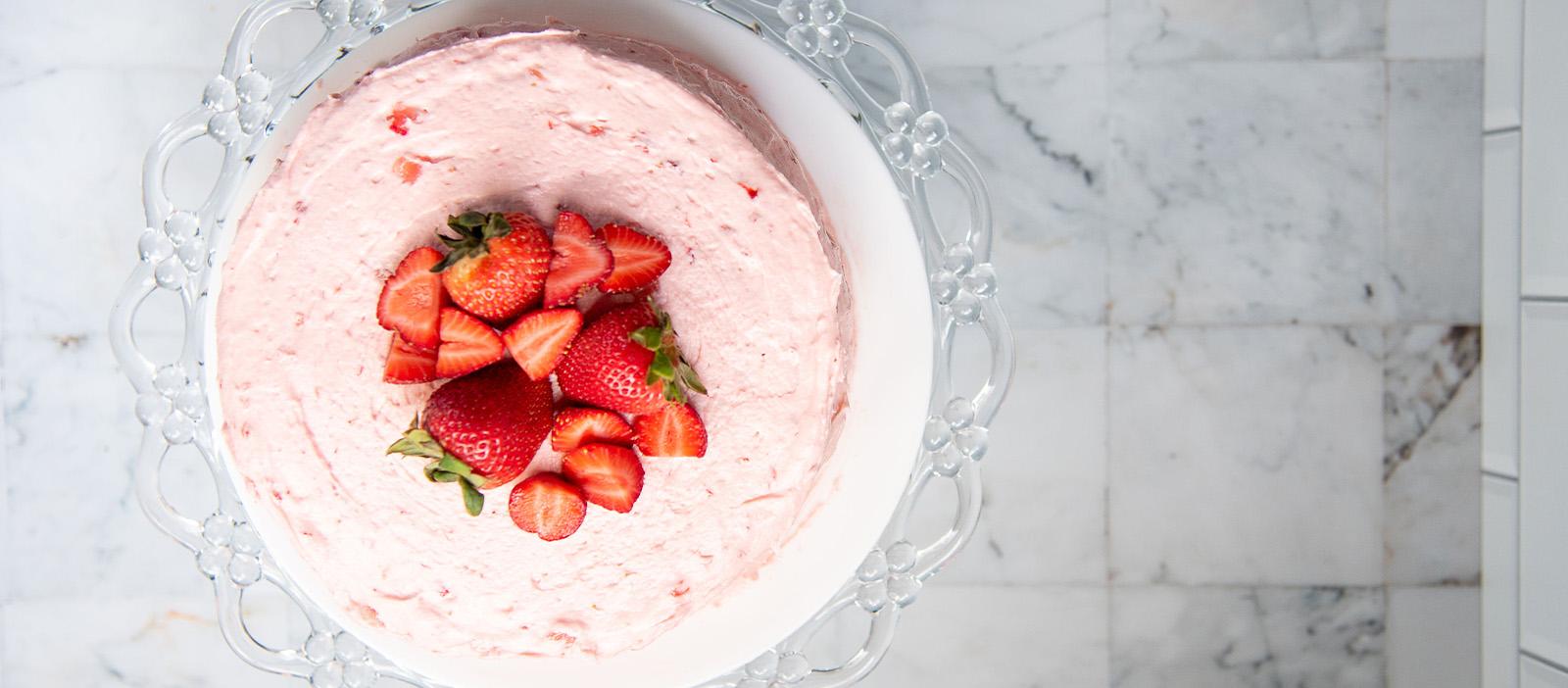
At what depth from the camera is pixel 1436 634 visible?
7.38 feet

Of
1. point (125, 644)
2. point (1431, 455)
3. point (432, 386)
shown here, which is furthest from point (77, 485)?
point (1431, 455)

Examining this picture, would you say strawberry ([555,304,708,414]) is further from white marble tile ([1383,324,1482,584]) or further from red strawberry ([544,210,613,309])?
white marble tile ([1383,324,1482,584])

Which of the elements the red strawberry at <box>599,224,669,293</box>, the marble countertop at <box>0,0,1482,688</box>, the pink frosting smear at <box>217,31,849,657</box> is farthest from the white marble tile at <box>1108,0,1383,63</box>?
the red strawberry at <box>599,224,669,293</box>

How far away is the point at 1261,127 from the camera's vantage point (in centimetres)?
215

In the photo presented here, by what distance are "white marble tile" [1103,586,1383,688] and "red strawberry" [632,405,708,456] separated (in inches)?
49.4

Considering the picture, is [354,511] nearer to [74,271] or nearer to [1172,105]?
[74,271]

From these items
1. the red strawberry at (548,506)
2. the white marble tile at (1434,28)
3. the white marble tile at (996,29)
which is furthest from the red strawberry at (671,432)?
the white marble tile at (1434,28)

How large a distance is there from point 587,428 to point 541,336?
0.47ft

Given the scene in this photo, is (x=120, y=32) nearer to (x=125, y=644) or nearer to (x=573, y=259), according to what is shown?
(x=125, y=644)

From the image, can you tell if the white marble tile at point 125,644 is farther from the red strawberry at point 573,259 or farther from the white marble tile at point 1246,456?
the white marble tile at point 1246,456

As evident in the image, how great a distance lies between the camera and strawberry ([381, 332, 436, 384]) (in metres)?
1.36

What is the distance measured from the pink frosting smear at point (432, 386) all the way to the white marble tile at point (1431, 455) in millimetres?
1462

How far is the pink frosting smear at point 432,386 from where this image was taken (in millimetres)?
1325

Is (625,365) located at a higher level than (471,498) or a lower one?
higher
